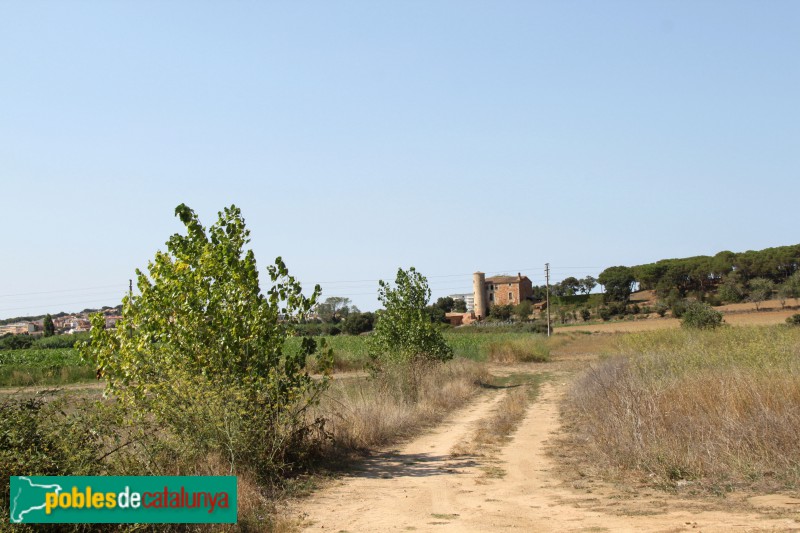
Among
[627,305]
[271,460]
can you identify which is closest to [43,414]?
[271,460]

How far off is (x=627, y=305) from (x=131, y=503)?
333 feet

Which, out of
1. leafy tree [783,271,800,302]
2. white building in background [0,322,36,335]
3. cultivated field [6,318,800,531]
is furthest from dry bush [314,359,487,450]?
white building in background [0,322,36,335]

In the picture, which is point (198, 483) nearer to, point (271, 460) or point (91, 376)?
point (271, 460)

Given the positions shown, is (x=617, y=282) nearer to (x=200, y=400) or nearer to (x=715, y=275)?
(x=715, y=275)

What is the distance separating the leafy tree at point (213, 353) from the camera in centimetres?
984

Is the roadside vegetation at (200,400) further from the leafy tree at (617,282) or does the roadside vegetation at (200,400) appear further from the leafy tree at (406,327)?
the leafy tree at (617,282)

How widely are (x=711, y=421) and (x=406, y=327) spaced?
16273 mm

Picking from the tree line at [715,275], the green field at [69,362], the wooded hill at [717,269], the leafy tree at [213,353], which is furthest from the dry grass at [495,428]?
the wooded hill at [717,269]

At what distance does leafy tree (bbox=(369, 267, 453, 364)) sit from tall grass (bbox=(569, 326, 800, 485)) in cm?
1134

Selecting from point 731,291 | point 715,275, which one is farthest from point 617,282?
point 731,291

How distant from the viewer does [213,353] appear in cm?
1123

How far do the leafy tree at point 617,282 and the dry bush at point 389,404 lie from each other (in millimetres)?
93690

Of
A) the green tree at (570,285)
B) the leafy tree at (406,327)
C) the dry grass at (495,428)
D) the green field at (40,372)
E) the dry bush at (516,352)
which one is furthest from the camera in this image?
the green tree at (570,285)

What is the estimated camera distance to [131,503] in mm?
6949
